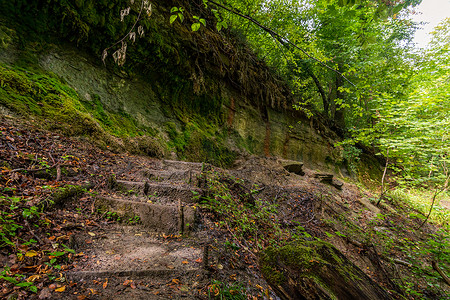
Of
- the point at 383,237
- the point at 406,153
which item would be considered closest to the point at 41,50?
the point at 383,237

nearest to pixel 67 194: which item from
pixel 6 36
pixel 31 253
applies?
pixel 31 253

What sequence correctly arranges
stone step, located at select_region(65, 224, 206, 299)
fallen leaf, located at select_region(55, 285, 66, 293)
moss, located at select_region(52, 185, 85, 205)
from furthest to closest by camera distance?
1. moss, located at select_region(52, 185, 85, 205)
2. stone step, located at select_region(65, 224, 206, 299)
3. fallen leaf, located at select_region(55, 285, 66, 293)

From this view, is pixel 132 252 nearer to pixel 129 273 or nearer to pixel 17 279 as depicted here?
pixel 129 273

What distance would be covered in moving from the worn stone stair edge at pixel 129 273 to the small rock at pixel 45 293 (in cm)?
16

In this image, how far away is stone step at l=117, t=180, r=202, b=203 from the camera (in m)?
2.97

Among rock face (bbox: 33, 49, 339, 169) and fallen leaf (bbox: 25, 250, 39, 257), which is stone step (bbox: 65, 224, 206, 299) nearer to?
fallen leaf (bbox: 25, 250, 39, 257)

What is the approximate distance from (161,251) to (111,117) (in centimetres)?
399

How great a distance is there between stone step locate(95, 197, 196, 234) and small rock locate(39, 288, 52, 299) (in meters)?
1.18

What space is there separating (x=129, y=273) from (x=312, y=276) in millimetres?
1518

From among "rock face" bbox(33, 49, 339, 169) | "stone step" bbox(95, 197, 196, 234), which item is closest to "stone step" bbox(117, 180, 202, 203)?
"stone step" bbox(95, 197, 196, 234)

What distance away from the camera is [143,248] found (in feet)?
6.64

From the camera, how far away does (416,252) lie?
416 cm

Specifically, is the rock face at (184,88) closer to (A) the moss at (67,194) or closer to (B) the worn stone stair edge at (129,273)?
(A) the moss at (67,194)

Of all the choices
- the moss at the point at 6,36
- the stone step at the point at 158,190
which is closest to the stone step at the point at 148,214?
the stone step at the point at 158,190
